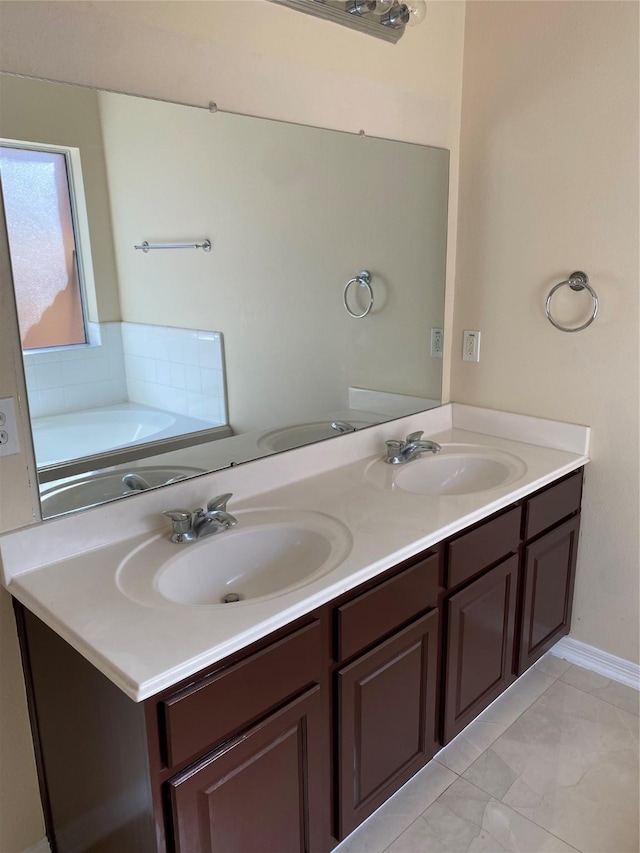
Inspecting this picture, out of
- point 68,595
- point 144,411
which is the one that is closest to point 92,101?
point 144,411

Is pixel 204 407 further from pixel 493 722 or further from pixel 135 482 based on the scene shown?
pixel 493 722

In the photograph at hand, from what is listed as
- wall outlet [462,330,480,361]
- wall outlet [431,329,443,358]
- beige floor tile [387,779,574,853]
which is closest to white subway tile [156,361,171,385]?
wall outlet [431,329,443,358]

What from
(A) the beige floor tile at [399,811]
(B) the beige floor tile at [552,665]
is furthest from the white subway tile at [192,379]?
(B) the beige floor tile at [552,665]

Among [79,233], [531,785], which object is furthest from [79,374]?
[531,785]

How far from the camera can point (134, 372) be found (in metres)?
1.57

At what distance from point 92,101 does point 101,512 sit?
35.8 inches

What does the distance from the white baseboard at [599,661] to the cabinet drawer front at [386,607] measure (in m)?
0.98

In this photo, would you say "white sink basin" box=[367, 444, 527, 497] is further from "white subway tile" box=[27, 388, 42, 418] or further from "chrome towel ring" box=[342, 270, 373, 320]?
"white subway tile" box=[27, 388, 42, 418]

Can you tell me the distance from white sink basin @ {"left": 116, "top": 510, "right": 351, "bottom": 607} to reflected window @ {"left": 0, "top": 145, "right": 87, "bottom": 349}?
529 millimetres

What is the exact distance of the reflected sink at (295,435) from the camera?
188 cm

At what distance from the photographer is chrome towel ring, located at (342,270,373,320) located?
2082 millimetres

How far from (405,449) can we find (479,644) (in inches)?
25.2

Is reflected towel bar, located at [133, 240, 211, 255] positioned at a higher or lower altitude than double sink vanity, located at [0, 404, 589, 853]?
higher

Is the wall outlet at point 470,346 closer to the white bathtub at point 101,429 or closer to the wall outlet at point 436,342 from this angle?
the wall outlet at point 436,342
